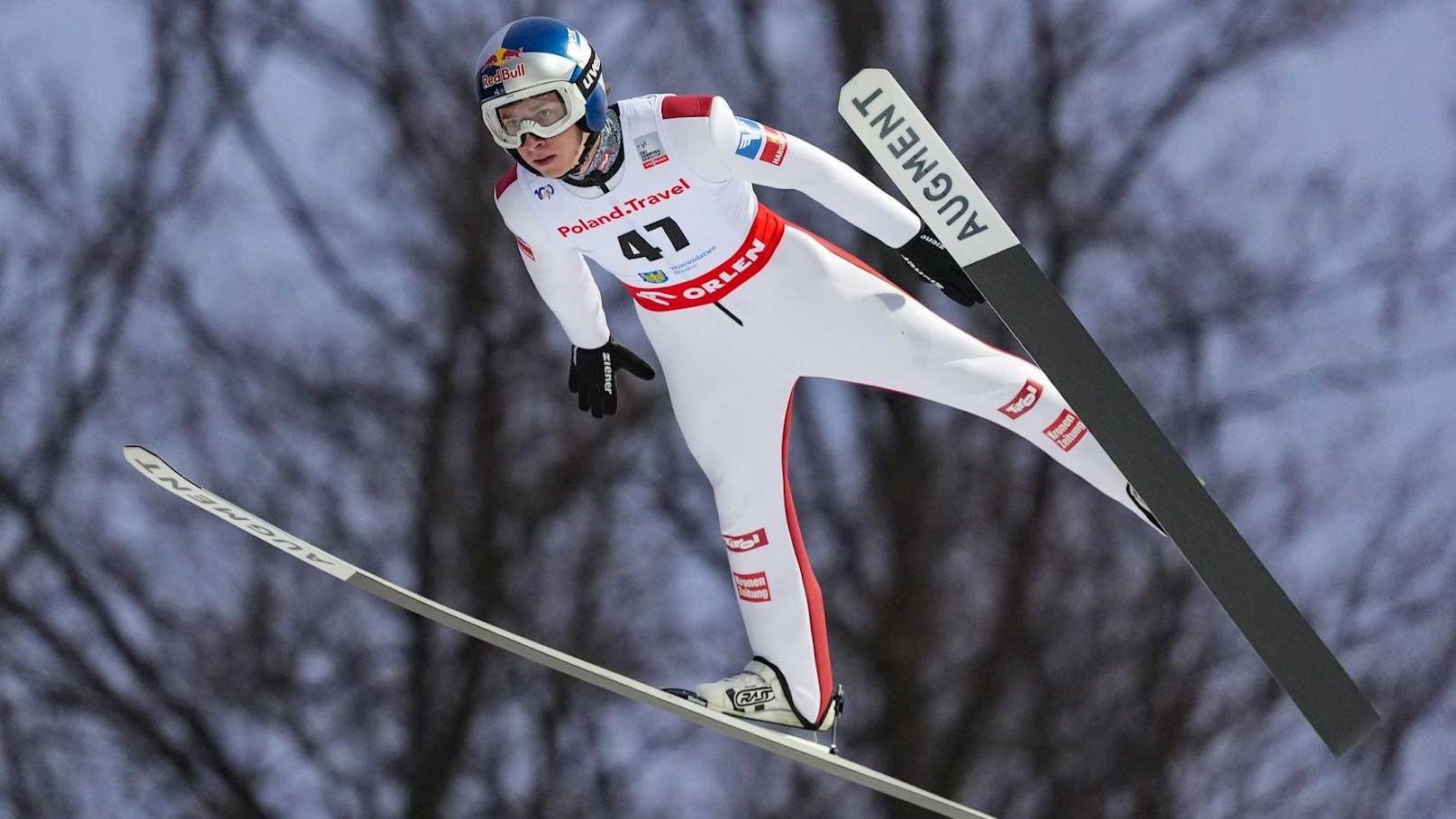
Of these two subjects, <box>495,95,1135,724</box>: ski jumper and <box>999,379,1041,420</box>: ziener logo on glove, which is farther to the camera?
<box>999,379,1041,420</box>: ziener logo on glove

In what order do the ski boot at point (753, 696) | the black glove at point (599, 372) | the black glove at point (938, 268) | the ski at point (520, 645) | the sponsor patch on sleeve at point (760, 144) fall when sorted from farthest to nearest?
the black glove at point (599, 372) → the ski boot at point (753, 696) → the ski at point (520, 645) → the black glove at point (938, 268) → the sponsor patch on sleeve at point (760, 144)

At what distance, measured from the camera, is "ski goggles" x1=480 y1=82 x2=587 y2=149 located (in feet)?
12.8

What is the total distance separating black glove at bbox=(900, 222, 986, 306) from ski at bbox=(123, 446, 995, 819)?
0.99 metres

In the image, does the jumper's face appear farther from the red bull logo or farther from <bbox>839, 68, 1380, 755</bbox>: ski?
<bbox>839, 68, 1380, 755</bbox>: ski

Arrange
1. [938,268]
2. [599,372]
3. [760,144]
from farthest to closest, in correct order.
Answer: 1. [599,372]
2. [938,268]
3. [760,144]

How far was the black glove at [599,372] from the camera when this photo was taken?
14.8ft

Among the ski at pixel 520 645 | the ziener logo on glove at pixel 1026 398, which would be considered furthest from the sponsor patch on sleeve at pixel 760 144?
the ski at pixel 520 645

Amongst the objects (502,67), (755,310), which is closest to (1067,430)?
(755,310)

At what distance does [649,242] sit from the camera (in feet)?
13.4

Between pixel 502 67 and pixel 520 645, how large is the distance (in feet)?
3.86

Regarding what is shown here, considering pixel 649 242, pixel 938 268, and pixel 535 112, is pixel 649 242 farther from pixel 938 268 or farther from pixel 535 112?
pixel 938 268

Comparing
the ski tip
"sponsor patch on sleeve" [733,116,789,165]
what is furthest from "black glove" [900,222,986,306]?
the ski tip

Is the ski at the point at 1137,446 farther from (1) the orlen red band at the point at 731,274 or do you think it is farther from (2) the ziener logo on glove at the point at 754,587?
(2) the ziener logo on glove at the point at 754,587

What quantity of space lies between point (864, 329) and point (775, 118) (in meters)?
5.49
